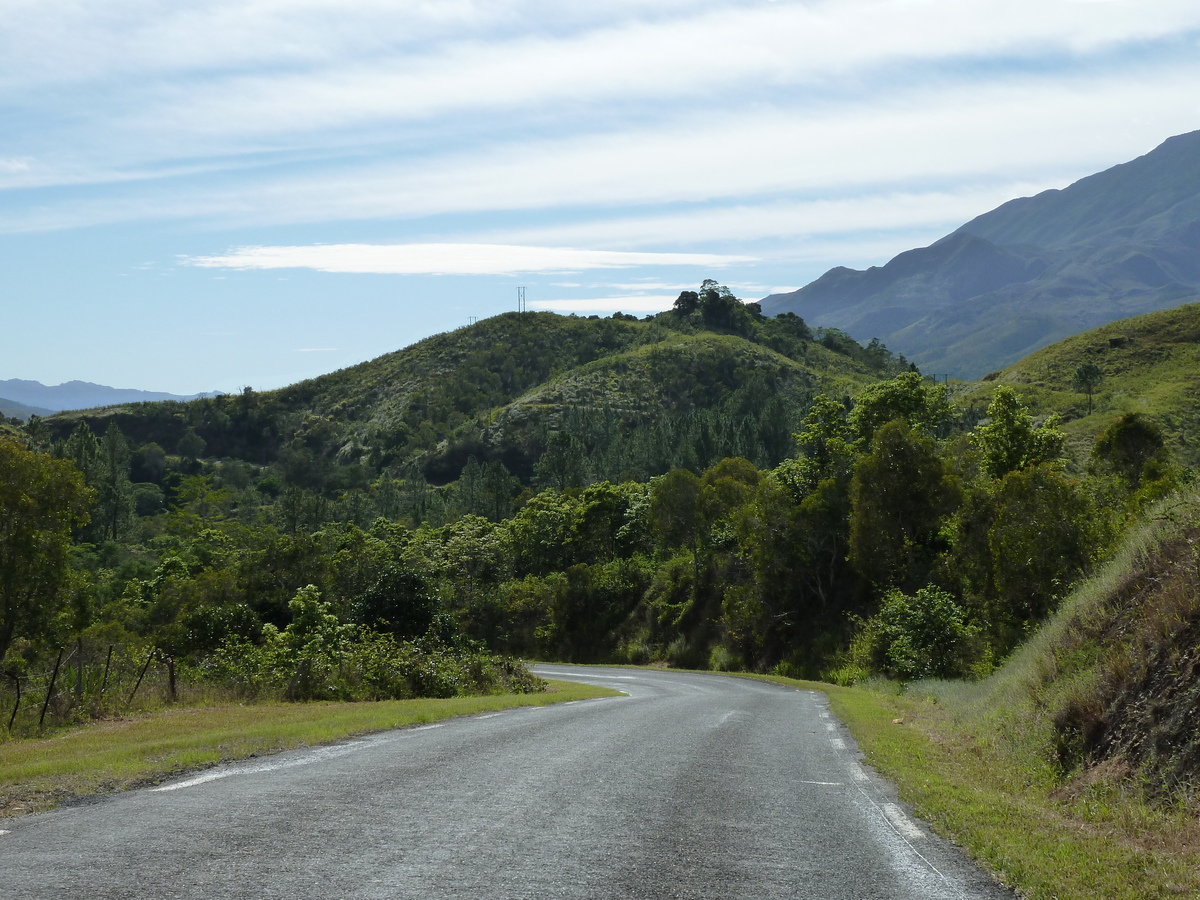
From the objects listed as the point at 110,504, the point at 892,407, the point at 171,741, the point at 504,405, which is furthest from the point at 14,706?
the point at 504,405

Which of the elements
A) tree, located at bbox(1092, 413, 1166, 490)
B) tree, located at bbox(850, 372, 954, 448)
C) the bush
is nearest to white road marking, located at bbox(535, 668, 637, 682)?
the bush

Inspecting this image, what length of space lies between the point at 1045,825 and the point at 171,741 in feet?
32.1

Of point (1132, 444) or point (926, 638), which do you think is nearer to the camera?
point (926, 638)

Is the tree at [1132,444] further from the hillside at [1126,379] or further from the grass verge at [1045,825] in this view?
the hillside at [1126,379]

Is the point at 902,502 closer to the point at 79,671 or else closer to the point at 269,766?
the point at 79,671

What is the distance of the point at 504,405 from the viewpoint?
176250 mm

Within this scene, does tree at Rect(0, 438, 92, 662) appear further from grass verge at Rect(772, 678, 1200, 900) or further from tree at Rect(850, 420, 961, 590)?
tree at Rect(850, 420, 961, 590)

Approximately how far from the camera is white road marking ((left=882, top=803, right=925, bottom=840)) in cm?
718

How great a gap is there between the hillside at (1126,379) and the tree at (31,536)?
65578mm

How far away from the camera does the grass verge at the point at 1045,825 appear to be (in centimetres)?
Result: 599

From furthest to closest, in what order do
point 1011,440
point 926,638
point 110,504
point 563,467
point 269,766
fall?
1. point 110,504
2. point 563,467
3. point 1011,440
4. point 926,638
5. point 269,766

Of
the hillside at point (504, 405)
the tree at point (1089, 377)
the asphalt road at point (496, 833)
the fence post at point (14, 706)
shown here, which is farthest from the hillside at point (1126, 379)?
the fence post at point (14, 706)

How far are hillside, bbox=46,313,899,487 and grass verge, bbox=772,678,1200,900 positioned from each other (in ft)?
366

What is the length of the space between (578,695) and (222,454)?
18754 cm
